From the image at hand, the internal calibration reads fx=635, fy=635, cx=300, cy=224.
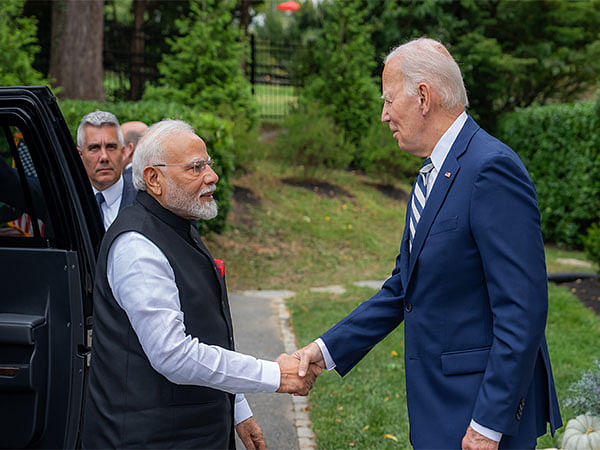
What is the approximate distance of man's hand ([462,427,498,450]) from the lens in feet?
7.17

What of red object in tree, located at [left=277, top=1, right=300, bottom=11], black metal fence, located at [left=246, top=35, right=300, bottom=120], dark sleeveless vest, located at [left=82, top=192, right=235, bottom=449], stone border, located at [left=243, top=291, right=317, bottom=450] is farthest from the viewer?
red object in tree, located at [left=277, top=1, right=300, bottom=11]

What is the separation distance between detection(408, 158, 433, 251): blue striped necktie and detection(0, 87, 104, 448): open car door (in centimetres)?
150

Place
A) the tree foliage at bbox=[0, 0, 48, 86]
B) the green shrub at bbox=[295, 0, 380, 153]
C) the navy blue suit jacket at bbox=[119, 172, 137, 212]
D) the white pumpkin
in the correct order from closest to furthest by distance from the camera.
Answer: the white pumpkin → the navy blue suit jacket at bbox=[119, 172, 137, 212] → the tree foliage at bbox=[0, 0, 48, 86] → the green shrub at bbox=[295, 0, 380, 153]

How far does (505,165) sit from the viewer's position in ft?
7.26

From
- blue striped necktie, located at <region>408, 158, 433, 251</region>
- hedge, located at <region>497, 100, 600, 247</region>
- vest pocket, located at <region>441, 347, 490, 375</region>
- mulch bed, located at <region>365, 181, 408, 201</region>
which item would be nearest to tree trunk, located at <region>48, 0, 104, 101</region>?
mulch bed, located at <region>365, 181, 408, 201</region>

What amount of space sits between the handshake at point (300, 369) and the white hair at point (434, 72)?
126 centimetres

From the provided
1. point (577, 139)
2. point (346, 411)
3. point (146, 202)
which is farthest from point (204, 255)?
point (577, 139)

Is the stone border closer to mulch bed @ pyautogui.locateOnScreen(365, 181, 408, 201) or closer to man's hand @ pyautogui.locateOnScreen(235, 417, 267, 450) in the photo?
man's hand @ pyautogui.locateOnScreen(235, 417, 267, 450)

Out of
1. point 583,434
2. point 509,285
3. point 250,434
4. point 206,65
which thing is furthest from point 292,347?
point 206,65

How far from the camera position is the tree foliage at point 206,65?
1215 centimetres

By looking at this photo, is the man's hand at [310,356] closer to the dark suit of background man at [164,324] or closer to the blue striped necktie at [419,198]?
the dark suit of background man at [164,324]

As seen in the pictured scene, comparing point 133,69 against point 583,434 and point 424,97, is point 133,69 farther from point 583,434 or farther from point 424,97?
point 424,97

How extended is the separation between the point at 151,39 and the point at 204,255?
18.2 metres

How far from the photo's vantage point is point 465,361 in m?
2.31
